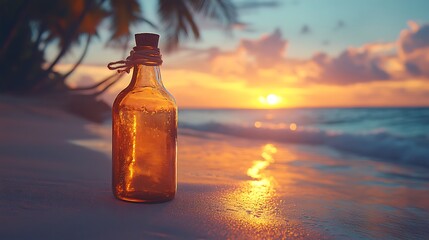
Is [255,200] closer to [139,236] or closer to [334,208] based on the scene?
[334,208]

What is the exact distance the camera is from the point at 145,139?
1173mm

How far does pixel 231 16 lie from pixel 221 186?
6.64m

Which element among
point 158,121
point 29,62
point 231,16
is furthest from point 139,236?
point 29,62

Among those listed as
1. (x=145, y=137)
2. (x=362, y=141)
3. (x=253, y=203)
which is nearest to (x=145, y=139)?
(x=145, y=137)

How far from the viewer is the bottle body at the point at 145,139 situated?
1.15 metres

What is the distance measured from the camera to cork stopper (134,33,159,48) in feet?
3.69

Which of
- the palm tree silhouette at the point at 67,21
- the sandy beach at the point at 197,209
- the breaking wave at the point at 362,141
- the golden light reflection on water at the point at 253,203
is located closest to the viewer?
the sandy beach at the point at 197,209

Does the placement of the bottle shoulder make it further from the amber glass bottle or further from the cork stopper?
the cork stopper

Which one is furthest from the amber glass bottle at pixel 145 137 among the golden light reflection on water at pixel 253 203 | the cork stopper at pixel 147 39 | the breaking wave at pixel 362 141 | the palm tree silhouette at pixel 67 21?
the palm tree silhouette at pixel 67 21

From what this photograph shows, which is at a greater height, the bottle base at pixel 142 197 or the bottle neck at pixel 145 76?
the bottle neck at pixel 145 76

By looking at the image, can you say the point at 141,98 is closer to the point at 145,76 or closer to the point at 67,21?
the point at 145,76

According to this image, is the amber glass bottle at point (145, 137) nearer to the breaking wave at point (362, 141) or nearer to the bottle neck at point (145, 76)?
the bottle neck at point (145, 76)

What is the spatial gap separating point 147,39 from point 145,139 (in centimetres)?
30

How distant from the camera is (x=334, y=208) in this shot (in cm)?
138
